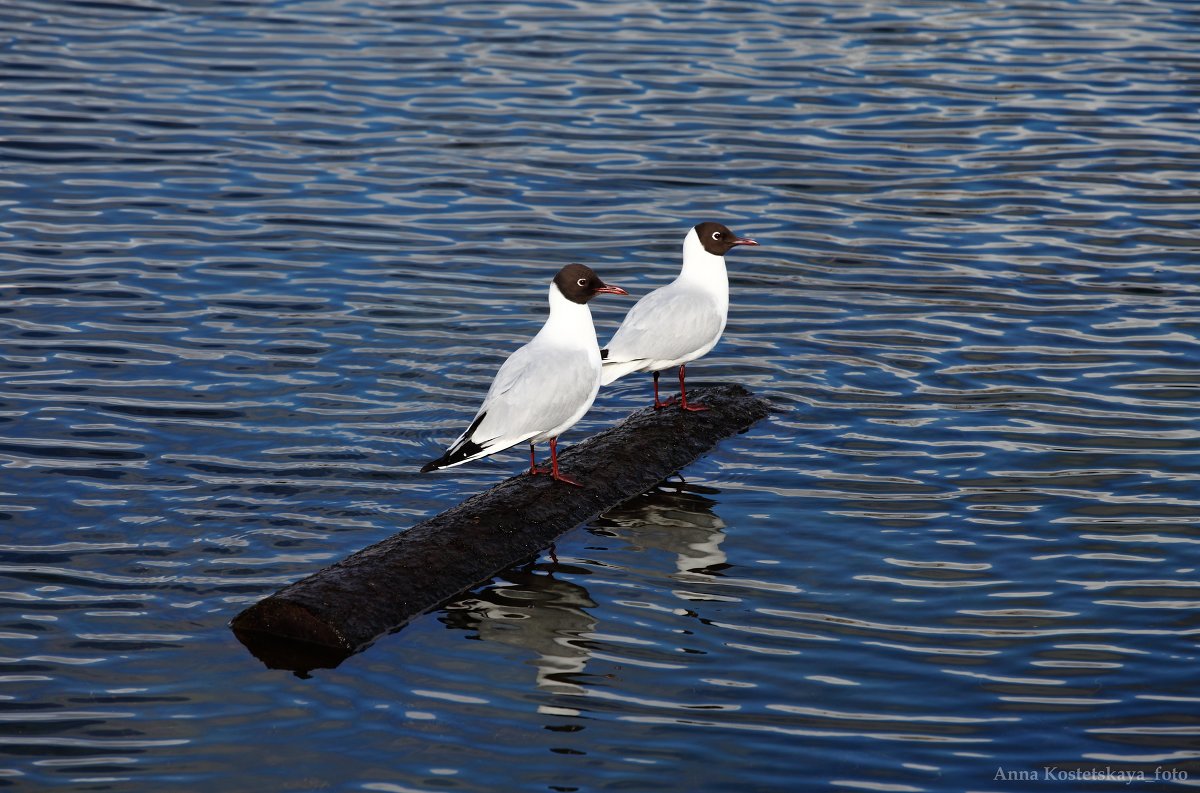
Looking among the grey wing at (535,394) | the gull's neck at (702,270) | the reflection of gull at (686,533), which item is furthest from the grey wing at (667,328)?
the reflection of gull at (686,533)

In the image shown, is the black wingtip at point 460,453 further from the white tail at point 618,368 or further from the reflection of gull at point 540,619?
the white tail at point 618,368

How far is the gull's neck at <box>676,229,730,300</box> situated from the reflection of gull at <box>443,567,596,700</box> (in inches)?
154

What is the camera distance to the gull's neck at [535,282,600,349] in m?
10.7

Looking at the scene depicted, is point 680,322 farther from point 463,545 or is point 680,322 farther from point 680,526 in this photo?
point 463,545

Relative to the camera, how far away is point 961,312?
48.0 ft

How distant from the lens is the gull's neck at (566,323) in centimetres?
1073

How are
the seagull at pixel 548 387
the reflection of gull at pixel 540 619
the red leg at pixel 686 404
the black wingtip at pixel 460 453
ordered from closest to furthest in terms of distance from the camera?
1. the reflection of gull at pixel 540 619
2. the black wingtip at pixel 460 453
3. the seagull at pixel 548 387
4. the red leg at pixel 686 404

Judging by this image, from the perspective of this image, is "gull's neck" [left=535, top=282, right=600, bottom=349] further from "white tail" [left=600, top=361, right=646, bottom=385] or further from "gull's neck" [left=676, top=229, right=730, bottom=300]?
"gull's neck" [left=676, top=229, right=730, bottom=300]

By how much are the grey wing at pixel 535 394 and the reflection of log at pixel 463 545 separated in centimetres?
30

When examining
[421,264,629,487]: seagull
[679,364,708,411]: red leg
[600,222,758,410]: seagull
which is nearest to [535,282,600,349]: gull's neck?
[421,264,629,487]: seagull

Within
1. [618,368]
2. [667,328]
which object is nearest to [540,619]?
[618,368]

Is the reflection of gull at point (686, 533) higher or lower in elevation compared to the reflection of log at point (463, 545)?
lower

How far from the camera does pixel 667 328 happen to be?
11.8m

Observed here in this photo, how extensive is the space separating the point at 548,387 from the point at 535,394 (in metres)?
0.14
